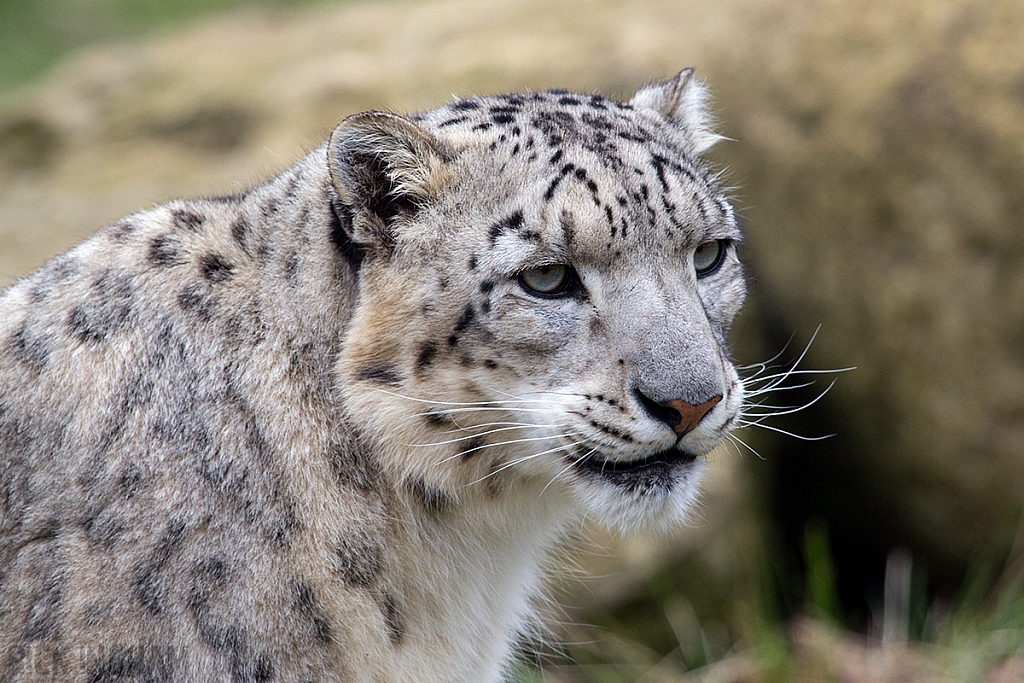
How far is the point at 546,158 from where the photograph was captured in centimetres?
372

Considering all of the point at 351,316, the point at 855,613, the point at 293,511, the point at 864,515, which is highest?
the point at 351,316

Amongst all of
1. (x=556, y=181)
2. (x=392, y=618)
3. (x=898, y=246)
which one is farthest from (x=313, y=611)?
(x=898, y=246)

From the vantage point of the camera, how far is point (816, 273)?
8117 millimetres

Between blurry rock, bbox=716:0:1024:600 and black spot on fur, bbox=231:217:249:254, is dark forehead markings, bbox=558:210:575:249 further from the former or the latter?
blurry rock, bbox=716:0:1024:600

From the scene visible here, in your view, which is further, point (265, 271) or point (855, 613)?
point (855, 613)

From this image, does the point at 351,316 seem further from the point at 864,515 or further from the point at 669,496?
the point at 864,515

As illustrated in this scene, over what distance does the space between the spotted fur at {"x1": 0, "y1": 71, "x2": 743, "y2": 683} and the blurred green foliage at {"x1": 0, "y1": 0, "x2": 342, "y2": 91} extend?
47.6ft

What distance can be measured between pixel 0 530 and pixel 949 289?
20.0ft

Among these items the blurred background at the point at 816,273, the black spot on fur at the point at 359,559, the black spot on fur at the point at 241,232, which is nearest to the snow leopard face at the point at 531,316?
the black spot on fur at the point at 359,559

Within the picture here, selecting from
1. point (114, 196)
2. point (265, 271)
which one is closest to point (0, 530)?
point (265, 271)

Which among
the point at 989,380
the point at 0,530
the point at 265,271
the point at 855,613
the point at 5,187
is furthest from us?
the point at 5,187

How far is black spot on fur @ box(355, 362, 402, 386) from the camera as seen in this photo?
369 cm

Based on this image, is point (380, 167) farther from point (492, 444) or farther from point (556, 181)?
point (492, 444)

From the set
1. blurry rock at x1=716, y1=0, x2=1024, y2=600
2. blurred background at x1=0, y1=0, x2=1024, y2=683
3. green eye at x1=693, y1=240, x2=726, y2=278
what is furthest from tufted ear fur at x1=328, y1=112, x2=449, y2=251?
blurry rock at x1=716, y1=0, x2=1024, y2=600
